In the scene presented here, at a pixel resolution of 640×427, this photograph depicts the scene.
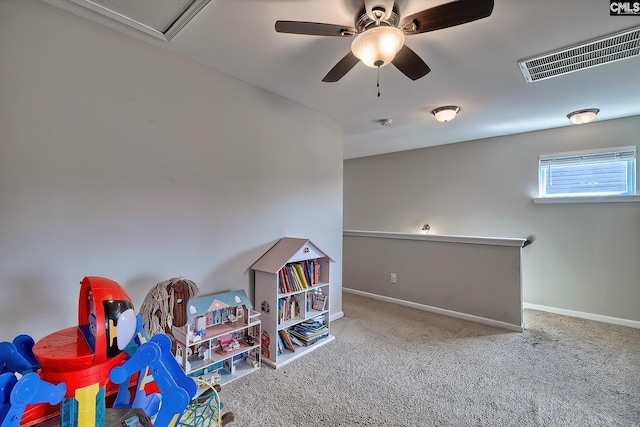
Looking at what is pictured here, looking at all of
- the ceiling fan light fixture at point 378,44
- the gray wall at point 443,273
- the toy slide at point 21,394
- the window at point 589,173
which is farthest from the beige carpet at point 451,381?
the ceiling fan light fixture at point 378,44

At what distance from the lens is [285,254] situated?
8.32 ft

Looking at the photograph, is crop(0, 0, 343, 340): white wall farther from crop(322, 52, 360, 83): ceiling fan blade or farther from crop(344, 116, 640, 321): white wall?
crop(344, 116, 640, 321): white wall

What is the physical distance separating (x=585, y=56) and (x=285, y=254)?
8.61 ft

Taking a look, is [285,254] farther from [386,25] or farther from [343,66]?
[386,25]

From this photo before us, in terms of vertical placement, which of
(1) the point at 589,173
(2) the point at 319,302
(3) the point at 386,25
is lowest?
(2) the point at 319,302

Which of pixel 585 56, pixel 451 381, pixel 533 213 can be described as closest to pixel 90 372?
pixel 451 381

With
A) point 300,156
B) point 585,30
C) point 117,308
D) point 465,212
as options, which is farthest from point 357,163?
point 117,308

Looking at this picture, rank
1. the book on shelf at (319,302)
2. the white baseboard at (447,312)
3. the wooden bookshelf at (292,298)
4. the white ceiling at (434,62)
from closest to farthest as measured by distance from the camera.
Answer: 1. the white ceiling at (434,62)
2. the wooden bookshelf at (292,298)
3. the book on shelf at (319,302)
4. the white baseboard at (447,312)

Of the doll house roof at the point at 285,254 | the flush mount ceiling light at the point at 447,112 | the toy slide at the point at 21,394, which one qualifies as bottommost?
the toy slide at the point at 21,394

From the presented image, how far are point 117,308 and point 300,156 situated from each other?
2.23 meters

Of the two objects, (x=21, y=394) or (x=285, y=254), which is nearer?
(x=21, y=394)

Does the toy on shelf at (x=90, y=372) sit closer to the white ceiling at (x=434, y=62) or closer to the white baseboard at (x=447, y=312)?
the white ceiling at (x=434, y=62)

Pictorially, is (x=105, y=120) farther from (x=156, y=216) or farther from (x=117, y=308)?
(x=117, y=308)

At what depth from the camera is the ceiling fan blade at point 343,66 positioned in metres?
1.69
